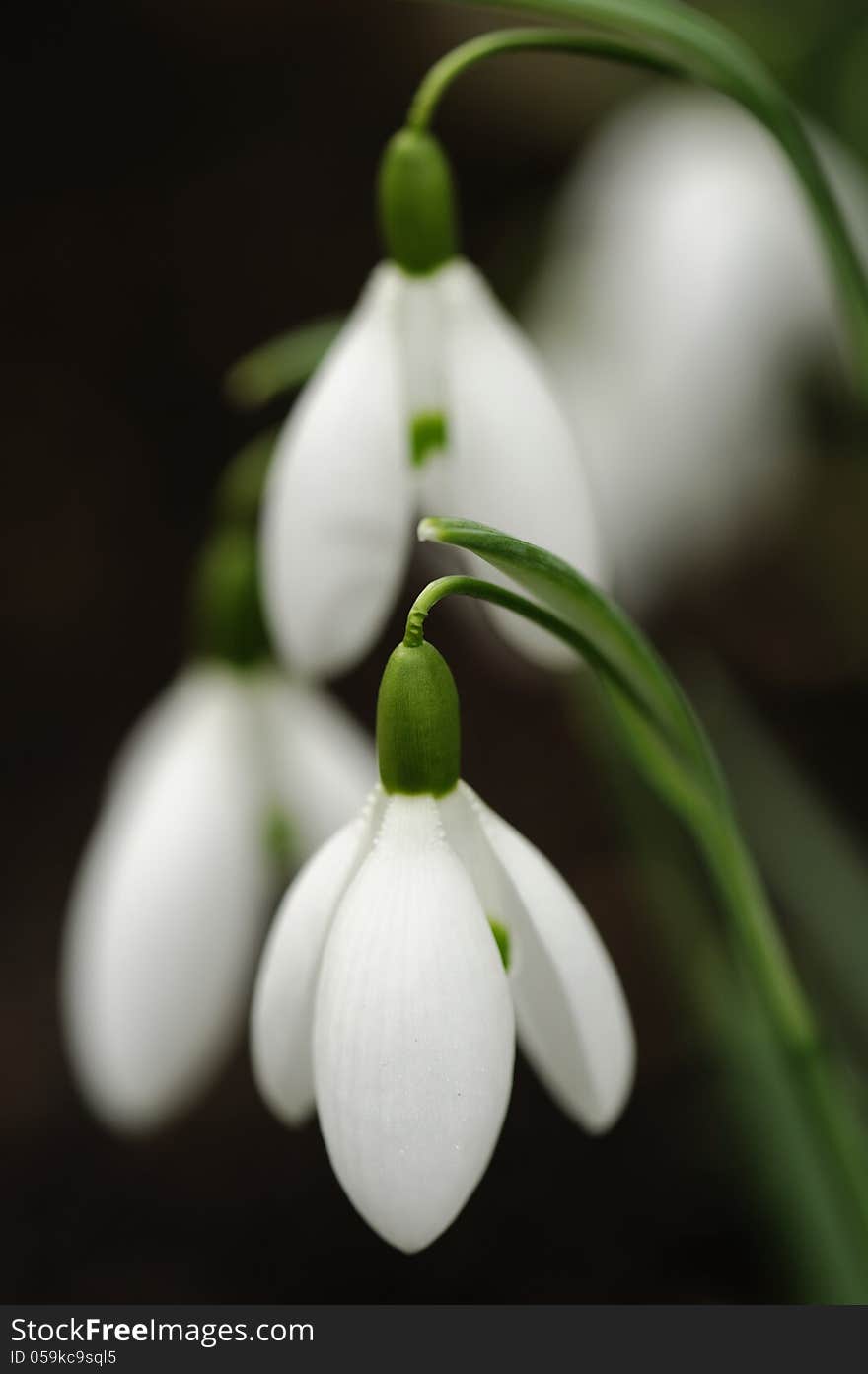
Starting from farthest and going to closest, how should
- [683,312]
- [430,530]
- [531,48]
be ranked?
[683,312], [531,48], [430,530]

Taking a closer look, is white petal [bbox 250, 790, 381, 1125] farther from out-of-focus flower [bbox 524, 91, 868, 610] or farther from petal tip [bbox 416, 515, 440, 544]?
out-of-focus flower [bbox 524, 91, 868, 610]

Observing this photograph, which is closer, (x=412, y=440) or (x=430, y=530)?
(x=430, y=530)

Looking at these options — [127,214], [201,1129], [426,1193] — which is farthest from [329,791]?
[127,214]

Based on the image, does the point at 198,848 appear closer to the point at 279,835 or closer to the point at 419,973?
the point at 279,835

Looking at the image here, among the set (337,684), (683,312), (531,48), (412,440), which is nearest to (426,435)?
(412,440)

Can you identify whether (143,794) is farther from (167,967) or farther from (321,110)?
(321,110)
